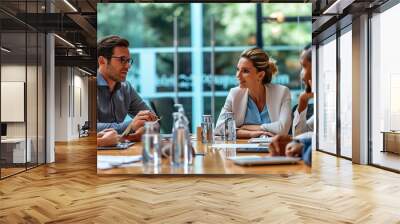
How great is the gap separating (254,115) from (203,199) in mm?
2753

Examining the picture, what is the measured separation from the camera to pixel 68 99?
49.2 ft

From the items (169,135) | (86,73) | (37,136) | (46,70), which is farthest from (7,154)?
(86,73)

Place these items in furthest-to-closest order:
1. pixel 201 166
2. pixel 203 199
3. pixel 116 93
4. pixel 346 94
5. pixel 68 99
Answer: pixel 68 99 < pixel 346 94 < pixel 203 199 < pixel 116 93 < pixel 201 166

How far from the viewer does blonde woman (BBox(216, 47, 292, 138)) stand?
1.93 meters

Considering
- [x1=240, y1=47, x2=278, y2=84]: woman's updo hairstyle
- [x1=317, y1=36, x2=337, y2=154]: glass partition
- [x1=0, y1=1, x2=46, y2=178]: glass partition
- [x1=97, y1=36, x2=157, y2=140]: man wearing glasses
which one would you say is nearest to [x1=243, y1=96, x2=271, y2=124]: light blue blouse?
[x1=240, y1=47, x2=278, y2=84]: woman's updo hairstyle

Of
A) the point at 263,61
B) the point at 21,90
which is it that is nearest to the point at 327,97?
the point at 21,90

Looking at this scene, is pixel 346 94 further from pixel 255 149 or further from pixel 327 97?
pixel 255 149

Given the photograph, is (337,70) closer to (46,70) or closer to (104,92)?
(46,70)

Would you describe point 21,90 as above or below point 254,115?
above

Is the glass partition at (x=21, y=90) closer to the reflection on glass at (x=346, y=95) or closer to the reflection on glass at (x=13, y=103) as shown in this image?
the reflection on glass at (x=13, y=103)

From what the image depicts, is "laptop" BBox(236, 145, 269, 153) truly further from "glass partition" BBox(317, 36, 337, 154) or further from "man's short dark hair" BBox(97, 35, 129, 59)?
"glass partition" BBox(317, 36, 337, 154)

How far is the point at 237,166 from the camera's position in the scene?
1.72 meters

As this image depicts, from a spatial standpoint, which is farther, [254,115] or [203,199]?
[203,199]

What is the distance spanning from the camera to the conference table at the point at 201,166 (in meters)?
1.60
